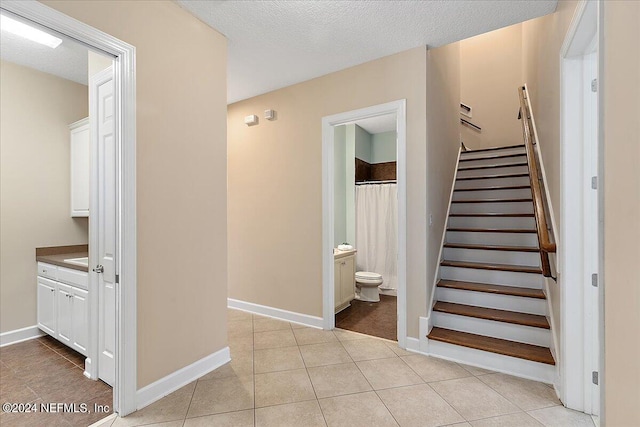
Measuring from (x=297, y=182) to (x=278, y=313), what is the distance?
1563 mm

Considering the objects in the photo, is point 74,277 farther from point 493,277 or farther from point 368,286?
point 493,277

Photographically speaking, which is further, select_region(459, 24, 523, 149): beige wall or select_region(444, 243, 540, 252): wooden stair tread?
select_region(459, 24, 523, 149): beige wall

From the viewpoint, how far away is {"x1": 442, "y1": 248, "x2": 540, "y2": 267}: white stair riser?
2.94 m

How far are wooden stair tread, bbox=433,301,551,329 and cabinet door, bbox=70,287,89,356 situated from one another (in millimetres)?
2976

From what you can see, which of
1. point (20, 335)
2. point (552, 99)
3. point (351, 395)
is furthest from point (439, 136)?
point (20, 335)

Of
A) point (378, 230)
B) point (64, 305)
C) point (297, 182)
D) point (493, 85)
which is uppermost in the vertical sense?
point (493, 85)

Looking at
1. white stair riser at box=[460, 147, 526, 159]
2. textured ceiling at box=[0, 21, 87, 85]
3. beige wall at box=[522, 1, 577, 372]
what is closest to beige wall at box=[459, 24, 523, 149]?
white stair riser at box=[460, 147, 526, 159]

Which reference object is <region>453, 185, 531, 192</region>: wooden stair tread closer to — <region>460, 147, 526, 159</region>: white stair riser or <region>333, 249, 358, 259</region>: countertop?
<region>460, 147, 526, 159</region>: white stair riser

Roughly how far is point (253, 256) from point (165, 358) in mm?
1786

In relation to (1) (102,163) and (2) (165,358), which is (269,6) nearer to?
(1) (102,163)

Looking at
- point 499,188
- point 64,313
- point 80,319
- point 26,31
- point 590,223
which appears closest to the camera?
point 590,223

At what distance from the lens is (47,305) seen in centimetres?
289

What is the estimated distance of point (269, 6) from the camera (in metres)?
2.14

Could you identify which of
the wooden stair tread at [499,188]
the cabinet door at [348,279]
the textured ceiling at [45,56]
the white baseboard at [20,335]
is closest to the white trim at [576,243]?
the wooden stair tread at [499,188]
